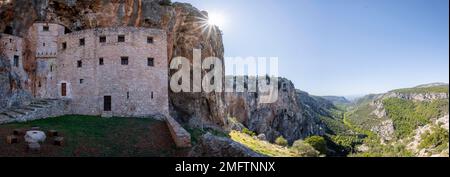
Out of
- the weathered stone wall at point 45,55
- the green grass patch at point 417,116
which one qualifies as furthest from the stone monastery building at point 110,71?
the green grass patch at point 417,116

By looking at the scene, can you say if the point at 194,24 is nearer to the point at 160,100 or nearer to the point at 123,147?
the point at 160,100

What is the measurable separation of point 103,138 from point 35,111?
10.7m

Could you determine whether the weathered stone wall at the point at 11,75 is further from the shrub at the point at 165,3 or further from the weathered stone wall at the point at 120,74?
the shrub at the point at 165,3

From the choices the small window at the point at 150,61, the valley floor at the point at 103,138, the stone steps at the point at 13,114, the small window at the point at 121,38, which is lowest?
the valley floor at the point at 103,138

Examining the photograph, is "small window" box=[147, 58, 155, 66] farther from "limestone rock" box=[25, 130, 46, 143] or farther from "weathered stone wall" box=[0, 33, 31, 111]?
"limestone rock" box=[25, 130, 46, 143]

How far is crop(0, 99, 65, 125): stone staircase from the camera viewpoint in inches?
1203

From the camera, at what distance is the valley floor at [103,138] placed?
72.2 ft

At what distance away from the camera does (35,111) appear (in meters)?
32.5

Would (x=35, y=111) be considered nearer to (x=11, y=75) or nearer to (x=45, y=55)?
(x=11, y=75)

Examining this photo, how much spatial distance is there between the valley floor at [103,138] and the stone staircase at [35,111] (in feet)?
4.61

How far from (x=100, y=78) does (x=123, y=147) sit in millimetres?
13779

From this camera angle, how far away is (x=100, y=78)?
35906 millimetres

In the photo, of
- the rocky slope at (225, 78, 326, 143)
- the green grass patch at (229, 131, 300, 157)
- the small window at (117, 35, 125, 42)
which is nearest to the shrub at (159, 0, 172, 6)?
the small window at (117, 35, 125, 42)
